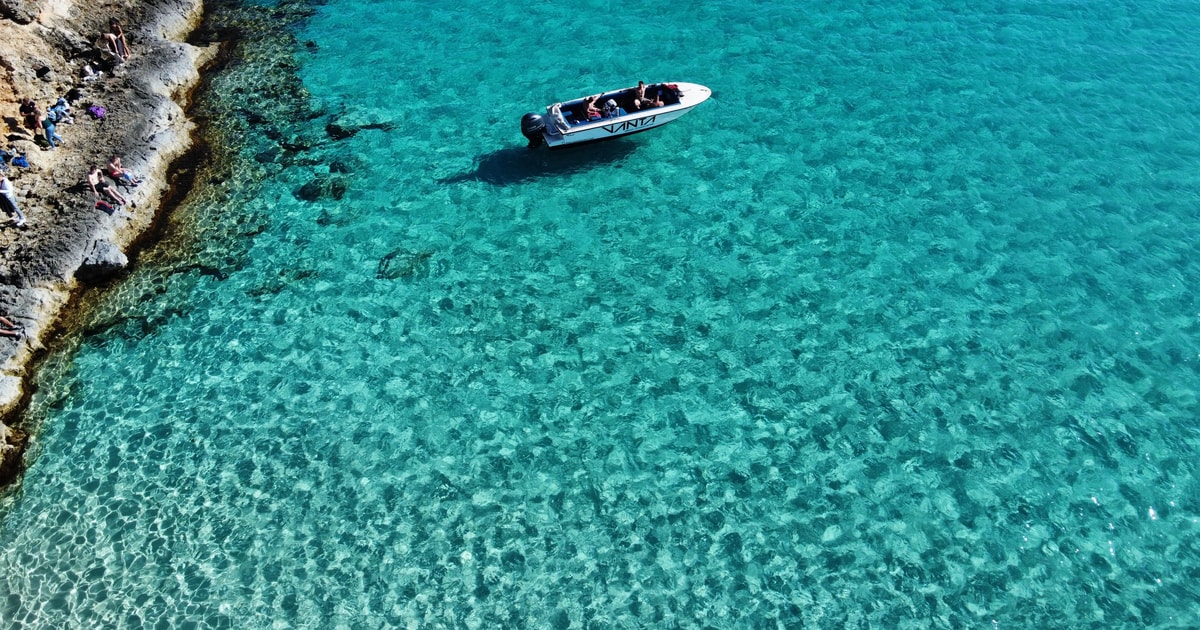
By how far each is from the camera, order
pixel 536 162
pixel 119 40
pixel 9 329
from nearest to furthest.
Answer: pixel 9 329
pixel 536 162
pixel 119 40

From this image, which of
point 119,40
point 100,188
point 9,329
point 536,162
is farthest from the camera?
point 119,40

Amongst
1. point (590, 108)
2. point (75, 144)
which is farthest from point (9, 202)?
point (590, 108)

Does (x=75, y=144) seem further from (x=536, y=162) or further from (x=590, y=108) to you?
(x=590, y=108)

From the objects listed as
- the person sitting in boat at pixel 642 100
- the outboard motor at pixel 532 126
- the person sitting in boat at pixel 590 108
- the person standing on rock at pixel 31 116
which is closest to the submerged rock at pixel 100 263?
the person standing on rock at pixel 31 116

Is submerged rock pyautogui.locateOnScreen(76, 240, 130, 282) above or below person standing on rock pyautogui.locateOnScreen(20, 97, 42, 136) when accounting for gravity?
below

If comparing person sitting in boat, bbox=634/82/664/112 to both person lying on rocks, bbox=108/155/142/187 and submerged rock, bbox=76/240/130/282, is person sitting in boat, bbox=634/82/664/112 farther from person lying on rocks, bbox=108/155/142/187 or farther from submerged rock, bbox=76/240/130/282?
submerged rock, bbox=76/240/130/282

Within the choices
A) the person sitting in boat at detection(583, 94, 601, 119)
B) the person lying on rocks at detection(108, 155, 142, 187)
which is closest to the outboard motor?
the person sitting in boat at detection(583, 94, 601, 119)
